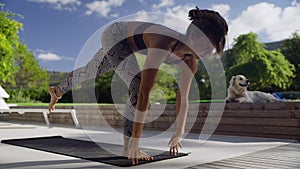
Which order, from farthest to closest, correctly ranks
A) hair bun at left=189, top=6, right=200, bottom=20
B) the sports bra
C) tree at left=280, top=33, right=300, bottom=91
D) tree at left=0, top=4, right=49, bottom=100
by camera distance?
1. tree at left=280, top=33, right=300, bottom=91
2. tree at left=0, top=4, right=49, bottom=100
3. the sports bra
4. hair bun at left=189, top=6, right=200, bottom=20

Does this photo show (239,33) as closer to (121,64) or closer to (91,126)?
(91,126)

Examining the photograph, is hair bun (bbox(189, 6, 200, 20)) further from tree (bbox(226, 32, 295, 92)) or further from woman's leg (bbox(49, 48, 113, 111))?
tree (bbox(226, 32, 295, 92))

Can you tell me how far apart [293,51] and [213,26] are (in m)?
21.4

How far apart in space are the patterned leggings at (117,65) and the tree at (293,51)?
19.2m

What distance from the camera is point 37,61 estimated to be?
60.2ft

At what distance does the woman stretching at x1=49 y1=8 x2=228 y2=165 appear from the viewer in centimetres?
175

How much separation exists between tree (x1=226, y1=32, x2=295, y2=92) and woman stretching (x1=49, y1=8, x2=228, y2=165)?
16.1 metres

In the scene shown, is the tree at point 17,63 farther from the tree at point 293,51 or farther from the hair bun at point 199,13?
the tree at point 293,51

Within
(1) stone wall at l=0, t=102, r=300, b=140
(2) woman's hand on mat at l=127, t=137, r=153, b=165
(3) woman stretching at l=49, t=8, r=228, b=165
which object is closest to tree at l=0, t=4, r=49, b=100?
(1) stone wall at l=0, t=102, r=300, b=140

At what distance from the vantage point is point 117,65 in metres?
2.27

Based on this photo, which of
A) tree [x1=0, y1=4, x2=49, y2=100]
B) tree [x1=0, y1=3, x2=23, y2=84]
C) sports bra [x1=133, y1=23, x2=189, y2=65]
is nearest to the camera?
sports bra [x1=133, y1=23, x2=189, y2=65]

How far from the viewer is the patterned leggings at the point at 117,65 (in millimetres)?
2191

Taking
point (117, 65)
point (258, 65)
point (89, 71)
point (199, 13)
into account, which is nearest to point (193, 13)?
point (199, 13)

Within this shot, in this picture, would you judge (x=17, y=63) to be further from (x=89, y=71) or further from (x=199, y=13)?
(x=199, y=13)
